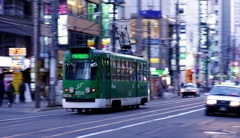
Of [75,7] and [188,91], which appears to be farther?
[188,91]

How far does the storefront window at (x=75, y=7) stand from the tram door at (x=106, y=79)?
2327 centimetres

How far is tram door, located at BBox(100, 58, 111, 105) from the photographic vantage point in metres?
25.3

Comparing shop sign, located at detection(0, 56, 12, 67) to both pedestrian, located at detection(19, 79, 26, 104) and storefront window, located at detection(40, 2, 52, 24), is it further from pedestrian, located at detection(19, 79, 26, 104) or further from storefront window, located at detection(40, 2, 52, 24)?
storefront window, located at detection(40, 2, 52, 24)

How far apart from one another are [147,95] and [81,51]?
8.94m

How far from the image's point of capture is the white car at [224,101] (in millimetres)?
23656

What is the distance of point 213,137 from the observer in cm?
1522

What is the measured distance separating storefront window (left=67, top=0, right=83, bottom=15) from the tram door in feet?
76.4

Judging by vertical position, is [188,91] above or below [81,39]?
below

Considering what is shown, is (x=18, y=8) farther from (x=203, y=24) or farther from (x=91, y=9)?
(x=203, y=24)

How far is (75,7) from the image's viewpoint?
49812 mm

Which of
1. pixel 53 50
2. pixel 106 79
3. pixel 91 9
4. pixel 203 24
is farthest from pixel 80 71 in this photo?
pixel 203 24

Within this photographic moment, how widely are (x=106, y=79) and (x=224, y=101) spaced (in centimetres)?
596

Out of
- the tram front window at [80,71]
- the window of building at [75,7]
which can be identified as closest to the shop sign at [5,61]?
the window of building at [75,7]

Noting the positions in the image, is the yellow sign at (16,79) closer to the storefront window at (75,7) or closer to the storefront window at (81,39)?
the storefront window at (81,39)
